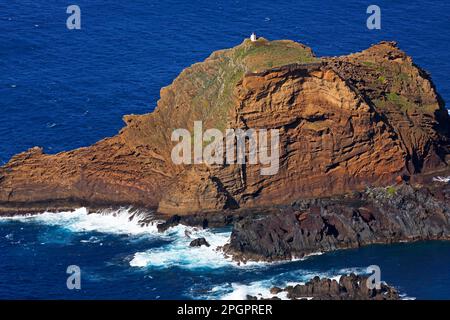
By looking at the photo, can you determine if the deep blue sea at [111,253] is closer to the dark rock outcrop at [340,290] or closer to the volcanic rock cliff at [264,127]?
the dark rock outcrop at [340,290]

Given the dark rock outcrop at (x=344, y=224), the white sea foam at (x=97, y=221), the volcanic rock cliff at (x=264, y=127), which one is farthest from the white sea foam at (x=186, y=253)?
the white sea foam at (x=97, y=221)

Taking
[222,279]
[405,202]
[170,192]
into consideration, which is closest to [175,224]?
[170,192]

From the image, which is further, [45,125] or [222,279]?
[45,125]

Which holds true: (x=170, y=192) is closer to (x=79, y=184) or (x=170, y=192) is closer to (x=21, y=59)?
(x=79, y=184)
